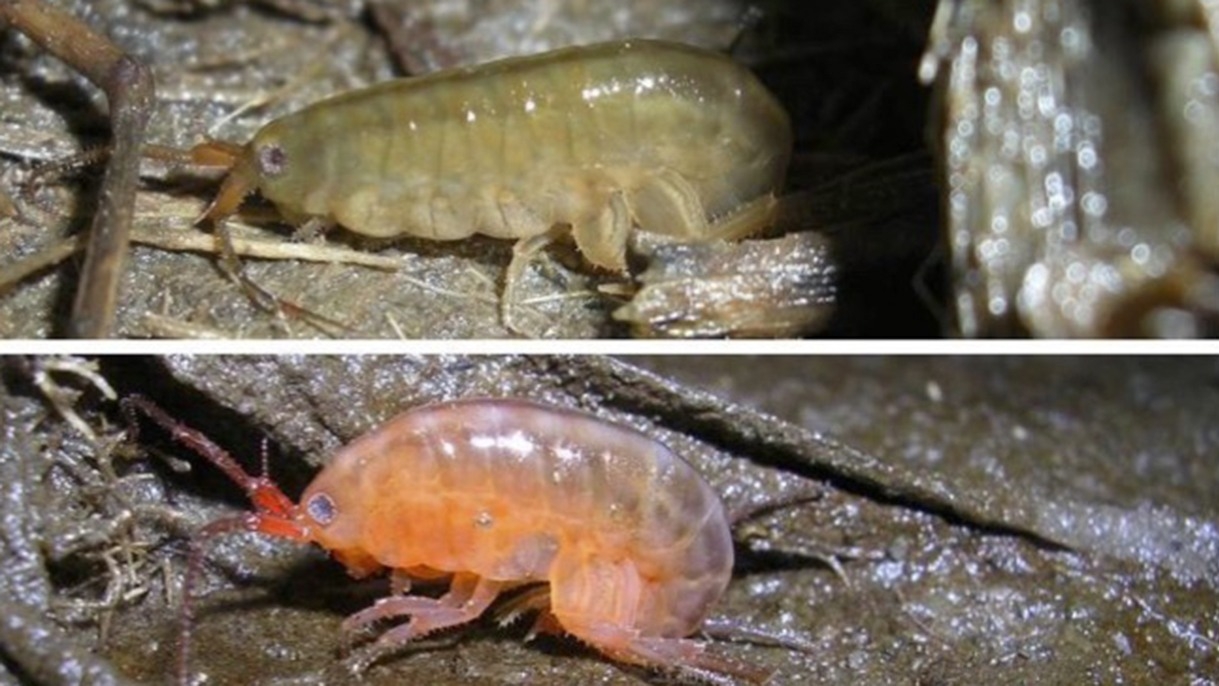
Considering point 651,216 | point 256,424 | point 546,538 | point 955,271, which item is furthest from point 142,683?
point 955,271

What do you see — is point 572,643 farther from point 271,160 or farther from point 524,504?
point 271,160

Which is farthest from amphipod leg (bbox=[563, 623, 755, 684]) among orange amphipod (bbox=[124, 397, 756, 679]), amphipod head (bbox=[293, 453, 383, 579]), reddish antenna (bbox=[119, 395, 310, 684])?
reddish antenna (bbox=[119, 395, 310, 684])

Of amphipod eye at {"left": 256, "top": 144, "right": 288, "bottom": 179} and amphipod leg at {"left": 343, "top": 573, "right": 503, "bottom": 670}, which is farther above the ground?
amphipod eye at {"left": 256, "top": 144, "right": 288, "bottom": 179}

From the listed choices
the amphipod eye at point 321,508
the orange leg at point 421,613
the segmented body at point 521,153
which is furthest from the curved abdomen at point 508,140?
the orange leg at point 421,613

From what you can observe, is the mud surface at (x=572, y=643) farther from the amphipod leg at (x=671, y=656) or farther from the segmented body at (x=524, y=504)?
the segmented body at (x=524, y=504)

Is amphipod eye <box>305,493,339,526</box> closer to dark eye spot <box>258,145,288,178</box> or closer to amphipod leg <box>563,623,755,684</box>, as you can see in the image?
amphipod leg <box>563,623,755,684</box>

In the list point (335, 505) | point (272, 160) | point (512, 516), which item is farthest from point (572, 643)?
point (272, 160)

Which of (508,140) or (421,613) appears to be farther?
(508,140)

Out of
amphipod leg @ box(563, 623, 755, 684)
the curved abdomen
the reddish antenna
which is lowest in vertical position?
amphipod leg @ box(563, 623, 755, 684)
